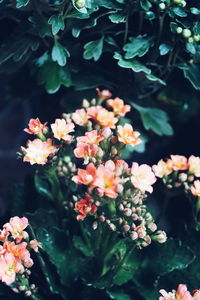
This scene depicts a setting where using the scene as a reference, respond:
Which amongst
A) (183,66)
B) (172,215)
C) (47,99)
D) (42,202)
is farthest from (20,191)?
(172,215)

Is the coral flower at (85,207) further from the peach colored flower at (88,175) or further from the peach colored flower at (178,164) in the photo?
the peach colored flower at (178,164)

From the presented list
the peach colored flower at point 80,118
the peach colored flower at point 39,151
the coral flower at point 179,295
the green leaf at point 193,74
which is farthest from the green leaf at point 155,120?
the coral flower at point 179,295

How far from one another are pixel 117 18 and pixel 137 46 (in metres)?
0.09

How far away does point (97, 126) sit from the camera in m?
0.98

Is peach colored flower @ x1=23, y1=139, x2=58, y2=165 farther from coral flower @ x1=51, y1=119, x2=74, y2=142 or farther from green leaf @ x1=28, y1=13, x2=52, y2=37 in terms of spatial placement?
green leaf @ x1=28, y1=13, x2=52, y2=37

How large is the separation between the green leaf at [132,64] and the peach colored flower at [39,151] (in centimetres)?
26

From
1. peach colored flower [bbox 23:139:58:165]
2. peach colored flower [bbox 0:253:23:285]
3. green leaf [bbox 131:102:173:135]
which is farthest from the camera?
green leaf [bbox 131:102:173:135]

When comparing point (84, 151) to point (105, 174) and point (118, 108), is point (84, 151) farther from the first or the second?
point (118, 108)

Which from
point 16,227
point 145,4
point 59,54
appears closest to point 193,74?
point 145,4

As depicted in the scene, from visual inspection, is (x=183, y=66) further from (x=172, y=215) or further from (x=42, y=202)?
(x=172, y=215)

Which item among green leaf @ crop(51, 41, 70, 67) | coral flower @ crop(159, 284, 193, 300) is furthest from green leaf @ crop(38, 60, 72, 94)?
coral flower @ crop(159, 284, 193, 300)

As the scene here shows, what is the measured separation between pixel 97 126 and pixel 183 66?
10.5 inches

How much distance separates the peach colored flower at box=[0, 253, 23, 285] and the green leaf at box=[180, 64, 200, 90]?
22.6 inches

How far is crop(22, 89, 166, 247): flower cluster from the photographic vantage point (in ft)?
2.68
